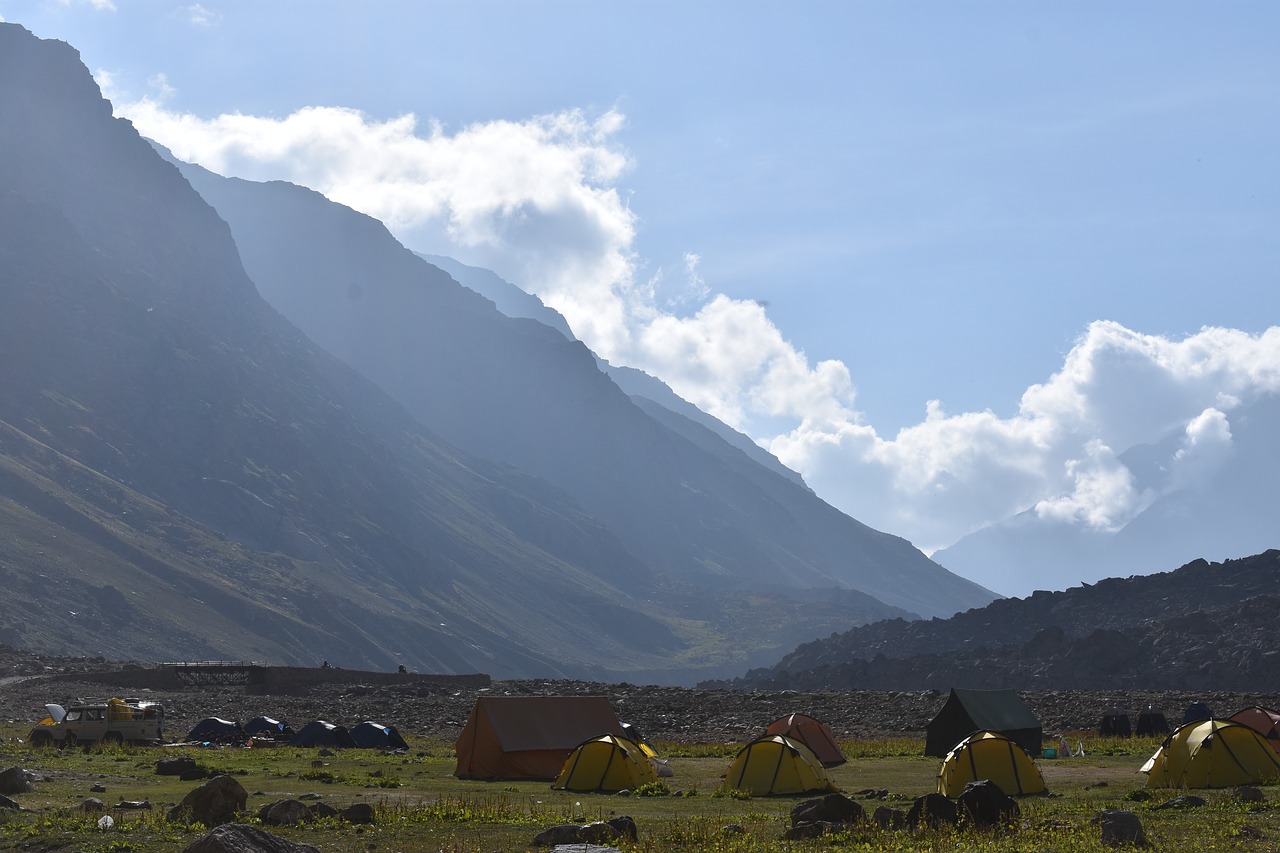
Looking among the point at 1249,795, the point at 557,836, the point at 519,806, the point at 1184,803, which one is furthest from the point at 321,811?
the point at 1249,795

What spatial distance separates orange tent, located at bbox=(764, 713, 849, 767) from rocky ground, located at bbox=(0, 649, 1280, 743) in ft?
41.0

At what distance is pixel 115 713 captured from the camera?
43.8 metres

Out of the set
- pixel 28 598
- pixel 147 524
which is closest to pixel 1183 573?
pixel 28 598

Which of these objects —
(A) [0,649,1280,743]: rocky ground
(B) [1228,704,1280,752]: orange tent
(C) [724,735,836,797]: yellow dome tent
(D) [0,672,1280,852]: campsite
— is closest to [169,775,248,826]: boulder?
(D) [0,672,1280,852]: campsite

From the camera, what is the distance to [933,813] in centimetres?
2109

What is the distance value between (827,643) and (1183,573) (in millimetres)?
46942

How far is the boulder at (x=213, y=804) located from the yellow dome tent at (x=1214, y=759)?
19.9m

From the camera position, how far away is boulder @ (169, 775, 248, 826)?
2206 cm

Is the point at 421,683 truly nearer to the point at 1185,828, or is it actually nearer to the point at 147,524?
the point at 1185,828

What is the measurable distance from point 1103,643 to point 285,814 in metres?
91.4

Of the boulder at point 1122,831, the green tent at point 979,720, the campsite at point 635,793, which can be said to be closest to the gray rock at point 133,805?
the campsite at point 635,793

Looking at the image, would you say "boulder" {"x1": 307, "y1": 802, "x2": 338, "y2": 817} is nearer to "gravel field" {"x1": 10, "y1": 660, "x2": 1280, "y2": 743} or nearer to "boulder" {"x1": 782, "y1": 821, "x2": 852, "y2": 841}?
"boulder" {"x1": 782, "y1": 821, "x2": 852, "y2": 841}

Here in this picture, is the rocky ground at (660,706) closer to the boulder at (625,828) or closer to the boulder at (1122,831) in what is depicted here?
the boulder at (625,828)

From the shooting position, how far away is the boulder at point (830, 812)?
2178 centimetres
